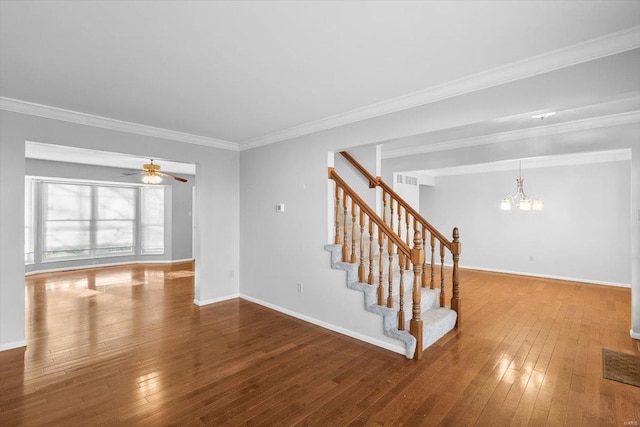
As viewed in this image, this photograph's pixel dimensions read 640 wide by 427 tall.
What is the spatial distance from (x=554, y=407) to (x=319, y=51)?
10.2ft

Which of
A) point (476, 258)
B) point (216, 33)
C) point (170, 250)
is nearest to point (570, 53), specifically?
point (216, 33)

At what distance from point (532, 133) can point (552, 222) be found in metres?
3.35

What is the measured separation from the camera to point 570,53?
89.2 inches

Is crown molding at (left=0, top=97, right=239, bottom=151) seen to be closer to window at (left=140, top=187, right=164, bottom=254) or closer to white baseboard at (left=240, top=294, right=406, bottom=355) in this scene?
white baseboard at (left=240, top=294, right=406, bottom=355)

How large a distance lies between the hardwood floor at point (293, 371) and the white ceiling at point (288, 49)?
2297 millimetres

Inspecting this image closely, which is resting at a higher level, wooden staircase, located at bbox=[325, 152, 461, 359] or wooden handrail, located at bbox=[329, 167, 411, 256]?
wooden handrail, located at bbox=[329, 167, 411, 256]

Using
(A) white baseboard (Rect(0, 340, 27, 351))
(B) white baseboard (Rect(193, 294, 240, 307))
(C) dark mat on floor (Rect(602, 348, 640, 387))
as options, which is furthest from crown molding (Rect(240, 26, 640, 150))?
(A) white baseboard (Rect(0, 340, 27, 351))

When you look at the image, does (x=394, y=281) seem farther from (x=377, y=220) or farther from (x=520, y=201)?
(x=520, y=201)

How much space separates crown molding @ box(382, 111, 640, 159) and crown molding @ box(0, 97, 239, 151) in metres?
3.36

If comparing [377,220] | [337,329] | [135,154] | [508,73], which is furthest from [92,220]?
[508,73]

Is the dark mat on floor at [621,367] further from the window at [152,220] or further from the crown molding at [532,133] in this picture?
the window at [152,220]

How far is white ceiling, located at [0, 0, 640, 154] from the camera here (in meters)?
1.84

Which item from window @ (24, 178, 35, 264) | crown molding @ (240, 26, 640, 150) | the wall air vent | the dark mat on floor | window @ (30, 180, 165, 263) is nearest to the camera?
crown molding @ (240, 26, 640, 150)

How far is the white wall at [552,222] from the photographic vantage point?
6.19 m
